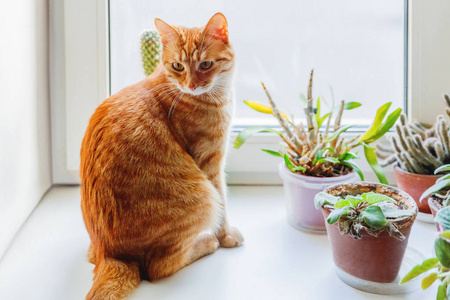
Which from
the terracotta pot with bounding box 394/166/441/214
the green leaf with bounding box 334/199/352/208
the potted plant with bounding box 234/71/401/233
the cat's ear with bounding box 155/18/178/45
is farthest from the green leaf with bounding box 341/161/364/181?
the cat's ear with bounding box 155/18/178/45

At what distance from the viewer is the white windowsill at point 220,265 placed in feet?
2.76

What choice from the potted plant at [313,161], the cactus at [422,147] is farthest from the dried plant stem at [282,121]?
the cactus at [422,147]

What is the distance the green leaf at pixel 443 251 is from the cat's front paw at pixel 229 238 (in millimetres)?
460

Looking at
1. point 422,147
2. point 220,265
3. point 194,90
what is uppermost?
point 194,90

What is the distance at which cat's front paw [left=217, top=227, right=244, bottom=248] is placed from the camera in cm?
100

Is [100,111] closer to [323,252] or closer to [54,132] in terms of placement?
[54,132]

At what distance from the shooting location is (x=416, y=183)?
1.06 meters

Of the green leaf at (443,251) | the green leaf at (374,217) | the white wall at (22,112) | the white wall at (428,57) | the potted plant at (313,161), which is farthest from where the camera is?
the white wall at (428,57)

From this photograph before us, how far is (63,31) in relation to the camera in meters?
1.18

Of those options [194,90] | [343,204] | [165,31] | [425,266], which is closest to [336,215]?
[343,204]

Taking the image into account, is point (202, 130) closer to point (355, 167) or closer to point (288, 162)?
point (288, 162)

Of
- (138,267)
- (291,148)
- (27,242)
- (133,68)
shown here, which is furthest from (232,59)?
(27,242)

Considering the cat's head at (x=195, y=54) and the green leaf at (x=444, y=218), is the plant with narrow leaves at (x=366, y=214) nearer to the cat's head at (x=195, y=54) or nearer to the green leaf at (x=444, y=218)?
the green leaf at (x=444, y=218)

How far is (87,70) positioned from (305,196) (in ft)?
2.03
